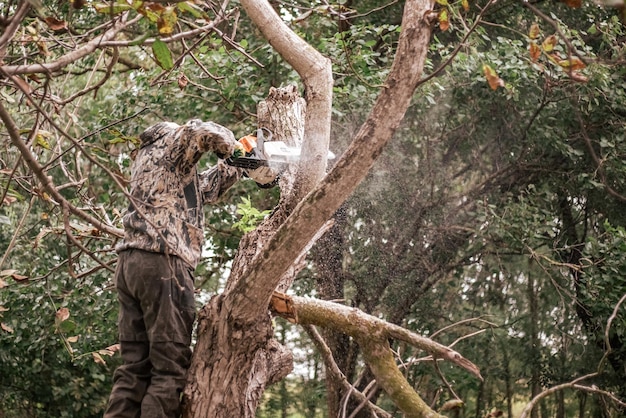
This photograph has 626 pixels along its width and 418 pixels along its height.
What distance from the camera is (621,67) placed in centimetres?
678

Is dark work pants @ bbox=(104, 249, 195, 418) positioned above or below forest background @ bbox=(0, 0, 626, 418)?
below

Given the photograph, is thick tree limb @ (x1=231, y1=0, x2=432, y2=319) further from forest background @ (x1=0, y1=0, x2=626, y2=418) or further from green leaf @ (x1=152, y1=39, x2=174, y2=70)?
forest background @ (x1=0, y1=0, x2=626, y2=418)

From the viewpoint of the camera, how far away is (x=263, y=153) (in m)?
3.48

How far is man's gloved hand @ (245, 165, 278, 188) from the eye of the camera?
137 inches

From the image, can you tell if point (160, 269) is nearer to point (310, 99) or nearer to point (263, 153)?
point (263, 153)

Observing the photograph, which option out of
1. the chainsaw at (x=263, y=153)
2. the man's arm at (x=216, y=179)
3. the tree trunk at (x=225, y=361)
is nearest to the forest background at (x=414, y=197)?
the chainsaw at (x=263, y=153)

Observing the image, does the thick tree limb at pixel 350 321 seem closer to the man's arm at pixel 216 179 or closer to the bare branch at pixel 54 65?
the man's arm at pixel 216 179

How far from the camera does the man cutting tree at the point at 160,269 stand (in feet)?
9.93

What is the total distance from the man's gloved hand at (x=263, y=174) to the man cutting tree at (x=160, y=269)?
0.21 metres

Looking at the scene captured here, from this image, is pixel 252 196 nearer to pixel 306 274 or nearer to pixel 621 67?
pixel 306 274

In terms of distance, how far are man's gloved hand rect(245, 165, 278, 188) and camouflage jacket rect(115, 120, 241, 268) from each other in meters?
0.27

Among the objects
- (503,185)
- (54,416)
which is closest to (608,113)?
Answer: (503,185)

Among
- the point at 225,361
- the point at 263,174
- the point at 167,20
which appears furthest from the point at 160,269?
the point at 167,20

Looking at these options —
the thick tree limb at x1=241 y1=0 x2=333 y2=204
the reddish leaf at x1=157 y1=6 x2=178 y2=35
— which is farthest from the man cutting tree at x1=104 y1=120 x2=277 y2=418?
the reddish leaf at x1=157 y1=6 x2=178 y2=35
